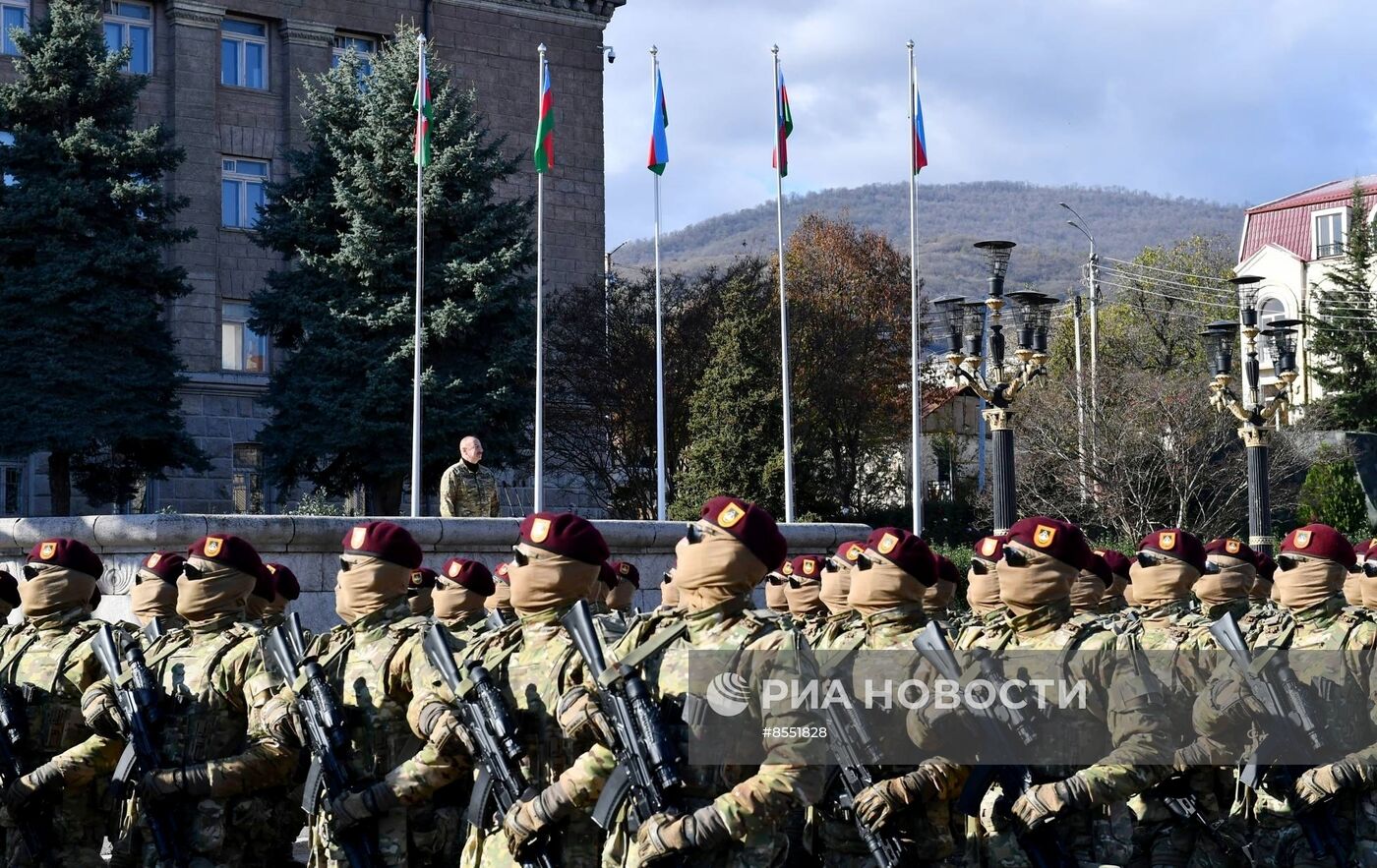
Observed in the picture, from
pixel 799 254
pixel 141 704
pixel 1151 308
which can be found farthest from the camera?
pixel 1151 308

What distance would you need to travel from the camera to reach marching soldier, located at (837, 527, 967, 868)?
5574 millimetres

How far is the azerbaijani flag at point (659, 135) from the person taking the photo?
25531mm

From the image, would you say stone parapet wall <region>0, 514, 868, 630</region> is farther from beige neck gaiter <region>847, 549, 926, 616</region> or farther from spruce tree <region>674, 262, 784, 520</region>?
spruce tree <region>674, 262, 784, 520</region>

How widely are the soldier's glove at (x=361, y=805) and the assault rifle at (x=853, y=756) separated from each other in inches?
63.2

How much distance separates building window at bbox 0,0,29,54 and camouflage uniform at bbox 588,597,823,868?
101 feet

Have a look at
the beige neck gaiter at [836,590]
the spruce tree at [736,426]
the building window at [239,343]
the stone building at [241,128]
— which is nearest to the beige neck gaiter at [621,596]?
the beige neck gaiter at [836,590]

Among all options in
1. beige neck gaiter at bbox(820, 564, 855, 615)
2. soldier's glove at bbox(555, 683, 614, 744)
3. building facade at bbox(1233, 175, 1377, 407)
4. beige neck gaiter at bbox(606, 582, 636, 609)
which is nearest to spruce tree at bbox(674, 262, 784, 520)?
beige neck gaiter at bbox(606, 582, 636, 609)

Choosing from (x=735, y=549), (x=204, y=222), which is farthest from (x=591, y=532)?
(x=204, y=222)

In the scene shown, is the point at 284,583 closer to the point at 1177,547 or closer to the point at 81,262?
the point at 1177,547

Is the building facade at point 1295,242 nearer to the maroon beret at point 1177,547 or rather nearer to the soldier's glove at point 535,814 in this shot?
the maroon beret at point 1177,547

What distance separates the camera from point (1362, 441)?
33.7 m

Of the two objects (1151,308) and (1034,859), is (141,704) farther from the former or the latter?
(1151,308)

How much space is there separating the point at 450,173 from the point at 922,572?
22404 mm

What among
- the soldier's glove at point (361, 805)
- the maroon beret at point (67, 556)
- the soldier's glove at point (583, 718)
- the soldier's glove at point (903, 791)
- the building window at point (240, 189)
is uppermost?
the building window at point (240, 189)
